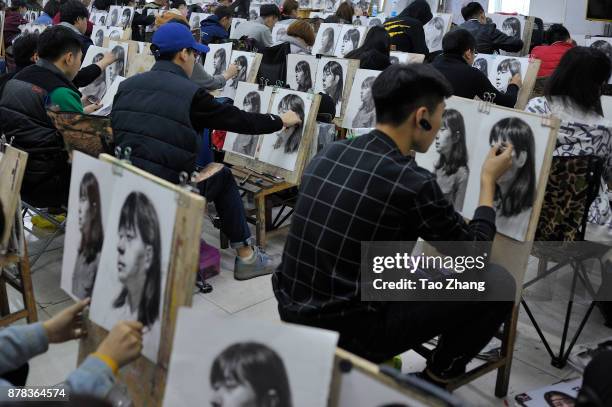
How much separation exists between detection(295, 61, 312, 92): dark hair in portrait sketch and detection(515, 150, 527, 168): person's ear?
3.08 m

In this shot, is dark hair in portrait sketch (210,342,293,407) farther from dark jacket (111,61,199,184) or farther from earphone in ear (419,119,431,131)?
dark jacket (111,61,199,184)

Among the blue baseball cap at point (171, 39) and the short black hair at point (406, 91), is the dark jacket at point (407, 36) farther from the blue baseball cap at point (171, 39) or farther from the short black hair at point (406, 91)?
the short black hair at point (406, 91)

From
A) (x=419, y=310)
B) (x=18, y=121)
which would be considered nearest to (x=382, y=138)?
(x=419, y=310)

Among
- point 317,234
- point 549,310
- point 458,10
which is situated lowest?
point 549,310

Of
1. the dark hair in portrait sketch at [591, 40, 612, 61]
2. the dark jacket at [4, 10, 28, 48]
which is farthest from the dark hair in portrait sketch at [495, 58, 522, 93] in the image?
the dark jacket at [4, 10, 28, 48]

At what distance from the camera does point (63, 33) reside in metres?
3.30

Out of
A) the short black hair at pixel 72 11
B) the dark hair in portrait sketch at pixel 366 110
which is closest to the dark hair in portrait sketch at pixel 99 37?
the short black hair at pixel 72 11

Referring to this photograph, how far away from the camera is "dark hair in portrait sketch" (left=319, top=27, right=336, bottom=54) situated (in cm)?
739

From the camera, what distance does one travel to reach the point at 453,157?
224 cm

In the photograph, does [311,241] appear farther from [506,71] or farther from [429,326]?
[506,71]

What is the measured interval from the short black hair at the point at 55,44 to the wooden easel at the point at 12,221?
1.00 meters

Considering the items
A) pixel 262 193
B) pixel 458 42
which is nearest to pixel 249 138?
pixel 262 193

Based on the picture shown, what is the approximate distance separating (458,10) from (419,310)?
9132 millimetres

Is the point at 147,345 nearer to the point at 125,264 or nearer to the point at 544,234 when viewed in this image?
the point at 125,264
